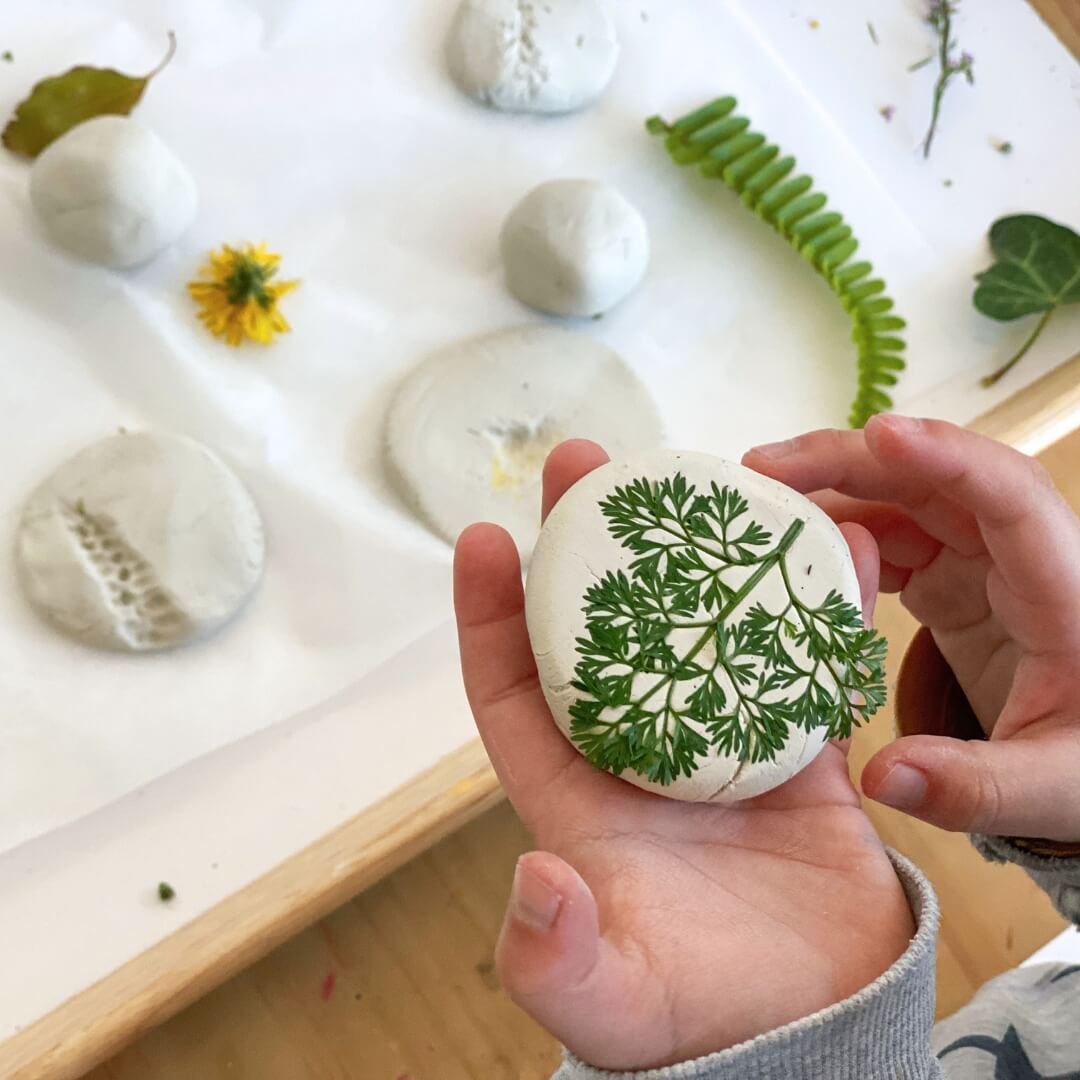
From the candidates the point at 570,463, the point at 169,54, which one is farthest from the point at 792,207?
the point at 169,54

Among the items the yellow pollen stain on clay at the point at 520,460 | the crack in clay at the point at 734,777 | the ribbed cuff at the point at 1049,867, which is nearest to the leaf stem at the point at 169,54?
the yellow pollen stain on clay at the point at 520,460

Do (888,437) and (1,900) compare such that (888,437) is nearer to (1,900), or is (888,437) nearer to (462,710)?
(462,710)

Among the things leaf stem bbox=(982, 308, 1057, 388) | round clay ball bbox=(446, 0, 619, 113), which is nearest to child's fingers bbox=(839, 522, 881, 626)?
leaf stem bbox=(982, 308, 1057, 388)

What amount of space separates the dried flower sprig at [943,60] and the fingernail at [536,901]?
891 mm

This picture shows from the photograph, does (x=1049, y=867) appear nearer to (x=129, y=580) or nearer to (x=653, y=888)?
(x=653, y=888)

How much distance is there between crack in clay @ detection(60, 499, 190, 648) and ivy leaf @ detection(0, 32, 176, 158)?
321 millimetres

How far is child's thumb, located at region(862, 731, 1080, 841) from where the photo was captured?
0.48 metres

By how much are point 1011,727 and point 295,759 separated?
495 millimetres

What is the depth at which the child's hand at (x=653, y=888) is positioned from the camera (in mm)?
392

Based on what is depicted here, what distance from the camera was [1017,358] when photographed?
0.93 meters

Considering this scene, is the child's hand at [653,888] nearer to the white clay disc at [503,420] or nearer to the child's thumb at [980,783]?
the child's thumb at [980,783]

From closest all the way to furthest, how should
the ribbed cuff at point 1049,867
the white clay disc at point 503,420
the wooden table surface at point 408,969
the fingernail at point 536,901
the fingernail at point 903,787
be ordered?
the fingernail at point 536,901 → the fingernail at point 903,787 → the ribbed cuff at point 1049,867 → the wooden table surface at point 408,969 → the white clay disc at point 503,420

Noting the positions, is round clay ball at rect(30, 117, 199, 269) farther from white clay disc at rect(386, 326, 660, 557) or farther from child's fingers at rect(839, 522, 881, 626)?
child's fingers at rect(839, 522, 881, 626)

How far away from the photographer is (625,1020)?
1.35 ft
